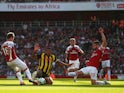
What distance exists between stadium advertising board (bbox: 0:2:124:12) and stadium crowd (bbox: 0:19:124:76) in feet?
5.63

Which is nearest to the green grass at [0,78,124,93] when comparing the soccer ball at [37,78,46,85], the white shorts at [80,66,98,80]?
the white shorts at [80,66,98,80]

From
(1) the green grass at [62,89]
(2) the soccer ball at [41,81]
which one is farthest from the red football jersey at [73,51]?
(1) the green grass at [62,89]

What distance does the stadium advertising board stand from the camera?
4041cm

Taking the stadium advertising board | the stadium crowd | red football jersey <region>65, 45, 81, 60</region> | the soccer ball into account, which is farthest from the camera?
the stadium advertising board

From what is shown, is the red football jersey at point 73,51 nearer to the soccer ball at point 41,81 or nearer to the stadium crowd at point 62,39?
the soccer ball at point 41,81

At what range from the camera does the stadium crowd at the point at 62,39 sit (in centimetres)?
3518

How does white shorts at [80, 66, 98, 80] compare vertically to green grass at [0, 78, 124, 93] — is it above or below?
above

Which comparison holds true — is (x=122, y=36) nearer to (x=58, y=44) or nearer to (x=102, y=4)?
(x=102, y=4)

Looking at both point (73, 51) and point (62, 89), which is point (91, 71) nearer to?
point (62, 89)

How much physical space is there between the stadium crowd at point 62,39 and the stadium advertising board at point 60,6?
1.72 meters

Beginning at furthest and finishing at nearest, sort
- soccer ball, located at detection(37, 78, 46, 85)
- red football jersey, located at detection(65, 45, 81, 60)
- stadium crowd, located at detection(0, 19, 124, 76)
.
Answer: stadium crowd, located at detection(0, 19, 124, 76) → red football jersey, located at detection(65, 45, 81, 60) → soccer ball, located at detection(37, 78, 46, 85)

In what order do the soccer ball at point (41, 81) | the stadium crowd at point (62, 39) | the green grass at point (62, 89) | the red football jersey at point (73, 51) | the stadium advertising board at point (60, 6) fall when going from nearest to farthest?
1. the green grass at point (62, 89)
2. the soccer ball at point (41, 81)
3. the red football jersey at point (73, 51)
4. the stadium crowd at point (62, 39)
5. the stadium advertising board at point (60, 6)

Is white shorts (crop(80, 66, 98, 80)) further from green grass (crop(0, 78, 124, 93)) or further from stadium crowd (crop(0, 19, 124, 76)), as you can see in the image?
stadium crowd (crop(0, 19, 124, 76))

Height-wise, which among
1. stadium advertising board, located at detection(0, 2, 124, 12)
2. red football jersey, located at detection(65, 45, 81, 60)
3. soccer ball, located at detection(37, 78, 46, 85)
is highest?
stadium advertising board, located at detection(0, 2, 124, 12)
